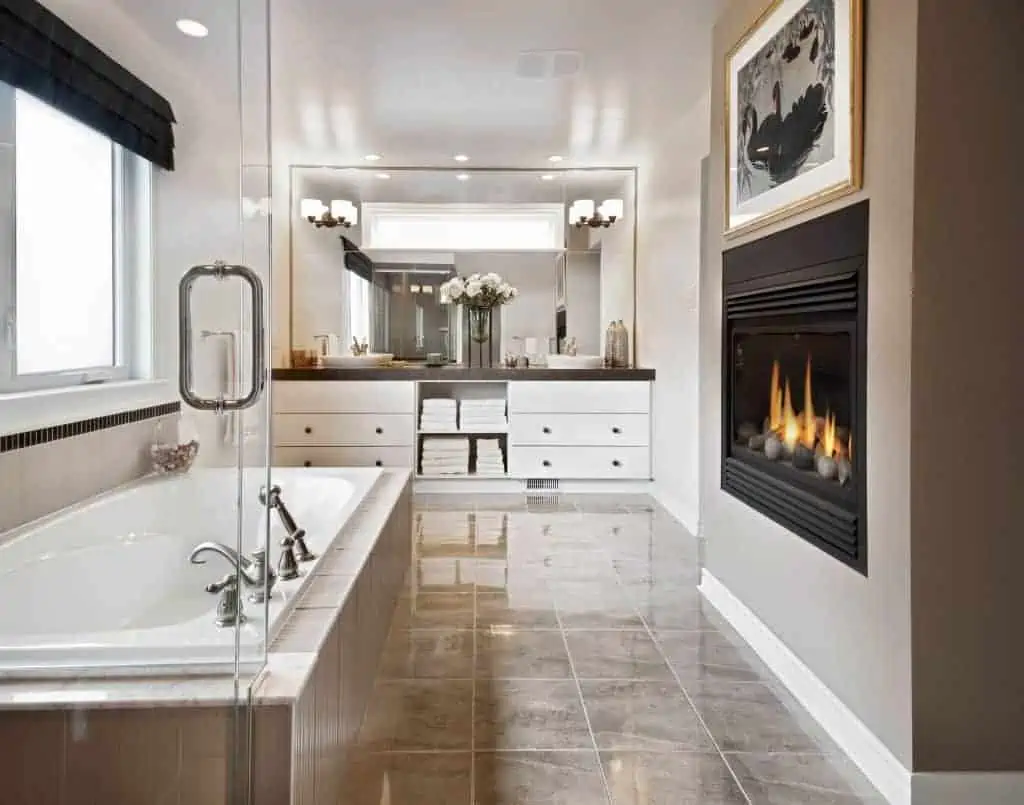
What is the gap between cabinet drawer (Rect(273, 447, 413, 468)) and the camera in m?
5.52

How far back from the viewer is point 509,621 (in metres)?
2.97

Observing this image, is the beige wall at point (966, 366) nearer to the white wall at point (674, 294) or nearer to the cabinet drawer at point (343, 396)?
the white wall at point (674, 294)

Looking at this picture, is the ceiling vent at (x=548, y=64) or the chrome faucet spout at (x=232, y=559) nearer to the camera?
the chrome faucet spout at (x=232, y=559)

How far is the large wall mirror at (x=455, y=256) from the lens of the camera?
596 cm

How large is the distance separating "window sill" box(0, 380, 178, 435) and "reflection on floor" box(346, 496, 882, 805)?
45.9 inches

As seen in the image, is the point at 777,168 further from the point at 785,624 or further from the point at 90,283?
the point at 90,283

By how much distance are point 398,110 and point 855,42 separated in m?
3.04

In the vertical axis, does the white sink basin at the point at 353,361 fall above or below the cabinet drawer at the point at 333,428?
above

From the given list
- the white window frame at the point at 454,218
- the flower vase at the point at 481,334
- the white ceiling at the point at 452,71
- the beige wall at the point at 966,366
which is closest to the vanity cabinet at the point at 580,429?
the flower vase at the point at 481,334

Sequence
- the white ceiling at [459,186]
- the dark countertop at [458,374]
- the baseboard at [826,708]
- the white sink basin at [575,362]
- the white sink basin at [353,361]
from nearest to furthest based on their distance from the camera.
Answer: the baseboard at [826,708], the dark countertop at [458,374], the white sink basin at [353,361], the white sink basin at [575,362], the white ceiling at [459,186]

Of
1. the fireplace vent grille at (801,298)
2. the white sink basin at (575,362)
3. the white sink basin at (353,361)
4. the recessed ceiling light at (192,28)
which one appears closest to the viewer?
the fireplace vent grille at (801,298)

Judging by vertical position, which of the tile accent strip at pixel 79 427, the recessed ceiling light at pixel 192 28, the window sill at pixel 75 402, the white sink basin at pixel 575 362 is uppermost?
the recessed ceiling light at pixel 192 28

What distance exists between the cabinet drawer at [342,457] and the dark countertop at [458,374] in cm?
48

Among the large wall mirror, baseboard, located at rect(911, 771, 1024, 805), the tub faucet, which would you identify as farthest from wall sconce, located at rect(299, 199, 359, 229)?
baseboard, located at rect(911, 771, 1024, 805)
